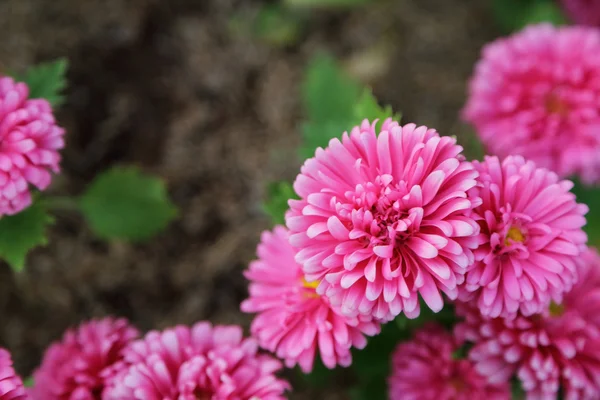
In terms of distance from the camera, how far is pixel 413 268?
0.80 meters

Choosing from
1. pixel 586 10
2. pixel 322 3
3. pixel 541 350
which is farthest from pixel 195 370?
pixel 586 10

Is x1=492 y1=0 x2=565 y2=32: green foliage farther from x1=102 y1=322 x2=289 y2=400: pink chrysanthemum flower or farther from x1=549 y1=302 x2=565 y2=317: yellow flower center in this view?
x1=102 y1=322 x2=289 y2=400: pink chrysanthemum flower

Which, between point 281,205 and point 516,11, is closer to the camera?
point 281,205

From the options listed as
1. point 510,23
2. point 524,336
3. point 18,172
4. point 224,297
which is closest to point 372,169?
point 524,336

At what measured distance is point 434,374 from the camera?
1077 mm

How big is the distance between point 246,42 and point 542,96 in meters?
0.98

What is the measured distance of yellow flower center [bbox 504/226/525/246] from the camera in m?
0.85

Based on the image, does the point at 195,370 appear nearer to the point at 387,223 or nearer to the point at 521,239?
the point at 387,223

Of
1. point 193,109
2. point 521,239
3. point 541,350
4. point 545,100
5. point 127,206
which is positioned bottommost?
point 541,350

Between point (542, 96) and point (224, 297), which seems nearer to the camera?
point (542, 96)

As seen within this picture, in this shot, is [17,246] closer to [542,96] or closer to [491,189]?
[491,189]

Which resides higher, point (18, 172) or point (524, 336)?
point (18, 172)

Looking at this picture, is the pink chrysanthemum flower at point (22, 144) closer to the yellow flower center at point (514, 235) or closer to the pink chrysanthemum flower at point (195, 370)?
the pink chrysanthemum flower at point (195, 370)

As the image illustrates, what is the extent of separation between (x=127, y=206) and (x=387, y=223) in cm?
83
